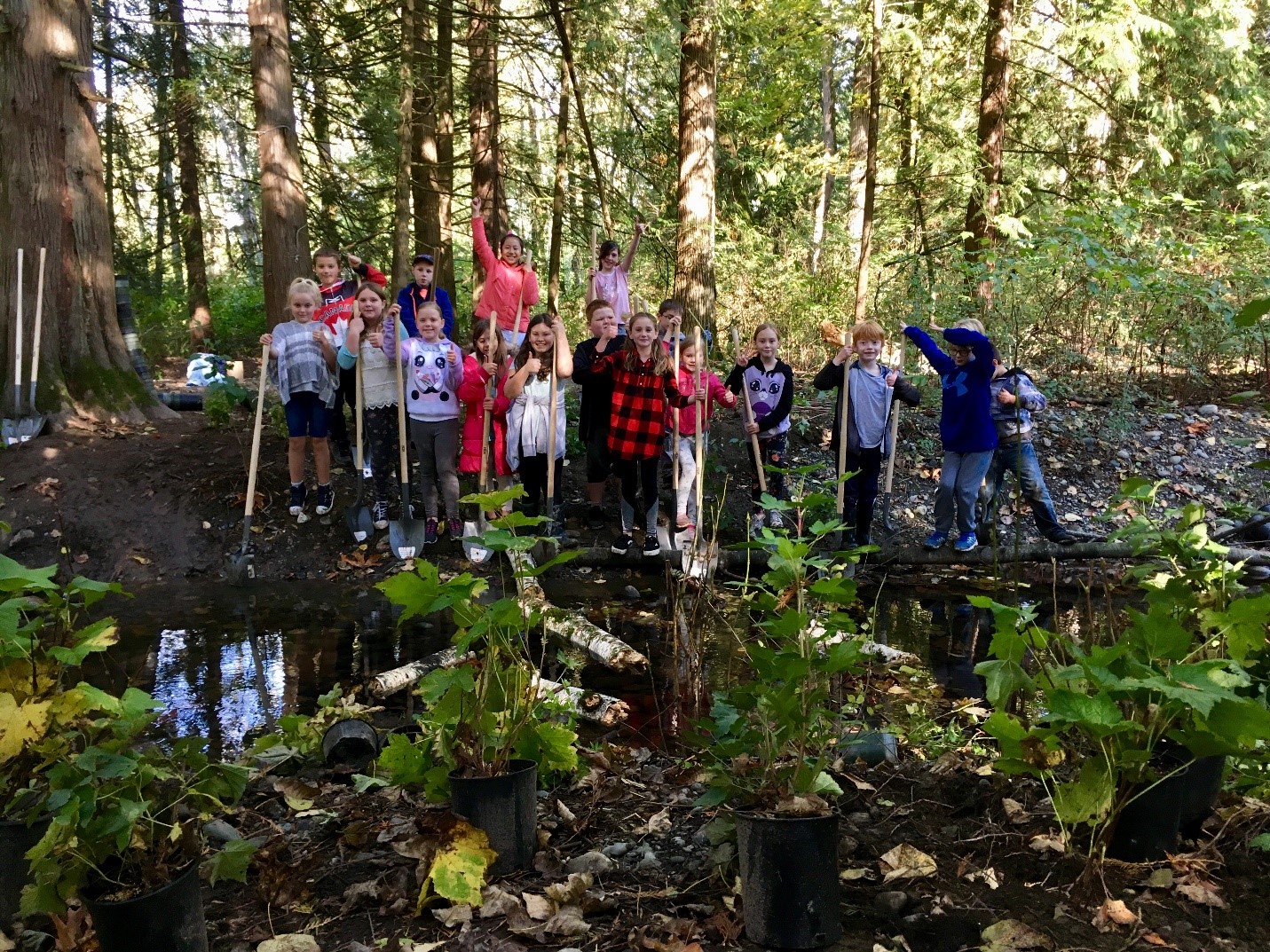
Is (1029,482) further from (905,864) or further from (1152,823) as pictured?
(905,864)

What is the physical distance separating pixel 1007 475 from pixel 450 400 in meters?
5.50

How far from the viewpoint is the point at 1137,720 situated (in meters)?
2.66

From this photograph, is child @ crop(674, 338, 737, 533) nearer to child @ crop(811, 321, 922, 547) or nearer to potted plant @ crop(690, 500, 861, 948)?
child @ crop(811, 321, 922, 547)

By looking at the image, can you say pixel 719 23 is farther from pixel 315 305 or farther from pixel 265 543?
pixel 265 543

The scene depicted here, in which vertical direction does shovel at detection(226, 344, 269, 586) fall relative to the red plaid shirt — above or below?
below

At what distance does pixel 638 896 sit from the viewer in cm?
278

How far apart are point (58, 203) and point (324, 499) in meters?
4.41

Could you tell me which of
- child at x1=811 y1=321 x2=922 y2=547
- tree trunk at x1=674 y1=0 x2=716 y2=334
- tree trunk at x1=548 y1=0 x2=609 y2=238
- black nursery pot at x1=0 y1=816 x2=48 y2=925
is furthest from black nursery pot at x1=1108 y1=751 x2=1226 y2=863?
tree trunk at x1=548 y1=0 x2=609 y2=238

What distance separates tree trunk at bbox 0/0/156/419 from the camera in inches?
360

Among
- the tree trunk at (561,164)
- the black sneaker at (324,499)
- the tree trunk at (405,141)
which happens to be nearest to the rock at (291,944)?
the black sneaker at (324,499)

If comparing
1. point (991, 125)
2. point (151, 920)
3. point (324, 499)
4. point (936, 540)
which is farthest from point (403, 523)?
point (991, 125)

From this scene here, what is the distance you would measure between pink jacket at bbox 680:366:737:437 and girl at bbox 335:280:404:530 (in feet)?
8.54

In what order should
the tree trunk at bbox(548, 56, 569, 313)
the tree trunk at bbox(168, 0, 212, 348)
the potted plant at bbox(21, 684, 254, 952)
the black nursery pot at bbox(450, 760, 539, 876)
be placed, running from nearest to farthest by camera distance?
the potted plant at bbox(21, 684, 254, 952), the black nursery pot at bbox(450, 760, 539, 876), the tree trunk at bbox(548, 56, 569, 313), the tree trunk at bbox(168, 0, 212, 348)

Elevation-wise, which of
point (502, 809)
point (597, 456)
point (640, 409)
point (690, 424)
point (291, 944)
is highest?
point (640, 409)
